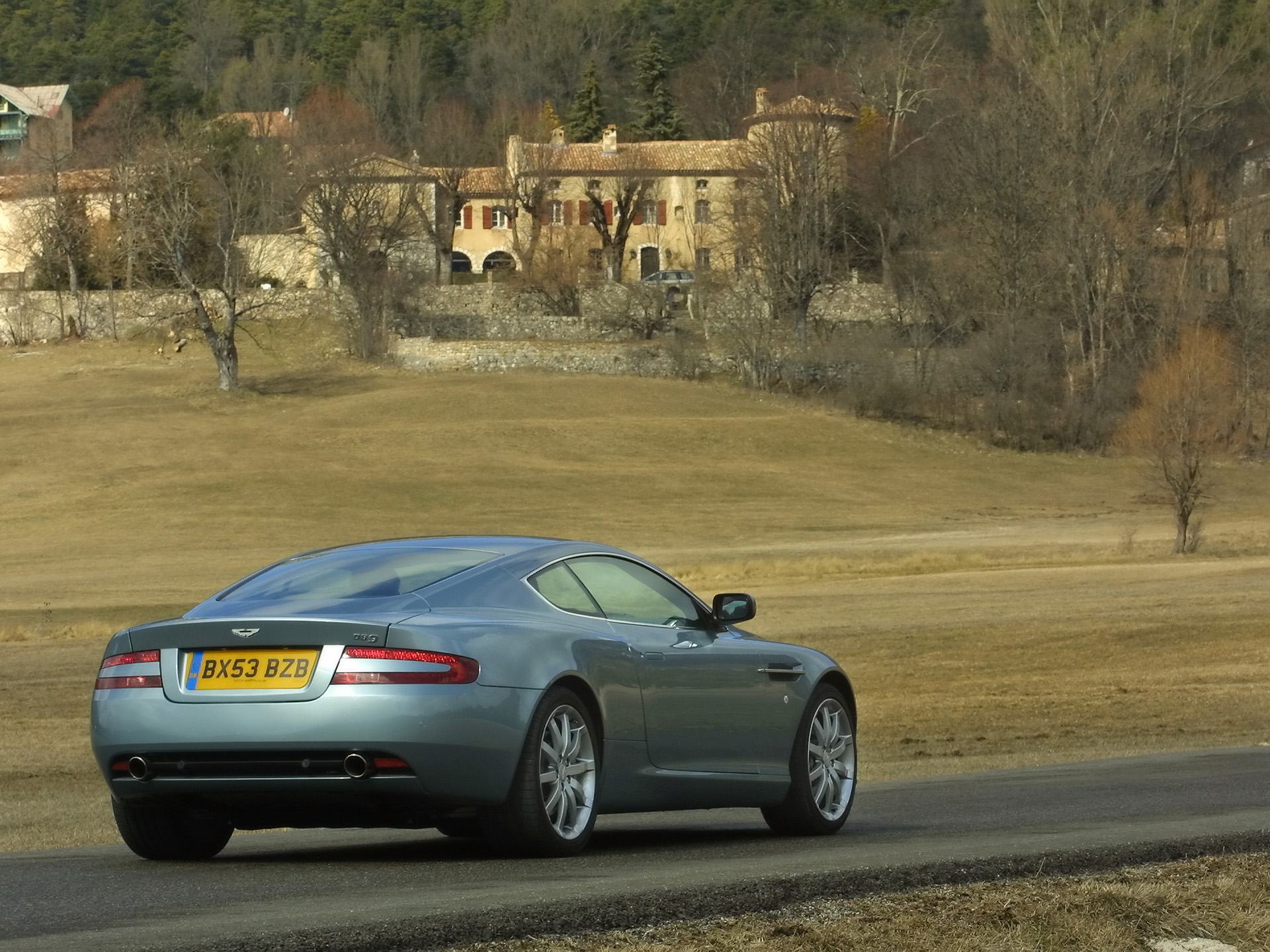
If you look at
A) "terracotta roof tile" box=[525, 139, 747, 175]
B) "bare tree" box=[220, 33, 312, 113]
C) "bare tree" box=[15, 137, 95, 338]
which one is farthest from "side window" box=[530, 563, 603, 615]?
"bare tree" box=[220, 33, 312, 113]

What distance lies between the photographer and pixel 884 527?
5588 cm

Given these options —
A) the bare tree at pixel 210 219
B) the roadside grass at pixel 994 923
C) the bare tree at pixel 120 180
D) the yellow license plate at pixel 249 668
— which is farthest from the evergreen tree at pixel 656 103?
the roadside grass at pixel 994 923

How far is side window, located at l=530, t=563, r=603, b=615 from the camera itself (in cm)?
811

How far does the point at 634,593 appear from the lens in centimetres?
877

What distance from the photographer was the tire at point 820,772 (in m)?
9.12

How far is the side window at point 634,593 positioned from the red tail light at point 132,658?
204 cm

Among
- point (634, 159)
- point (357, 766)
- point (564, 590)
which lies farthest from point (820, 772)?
point (634, 159)

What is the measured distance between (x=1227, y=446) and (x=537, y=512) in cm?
3220

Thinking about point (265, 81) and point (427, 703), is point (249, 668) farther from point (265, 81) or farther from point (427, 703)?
point (265, 81)

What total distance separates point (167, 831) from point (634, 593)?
250 cm

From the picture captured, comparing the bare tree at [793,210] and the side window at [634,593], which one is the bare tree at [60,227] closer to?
the bare tree at [793,210]

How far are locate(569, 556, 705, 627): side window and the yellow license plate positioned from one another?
5.47 feet

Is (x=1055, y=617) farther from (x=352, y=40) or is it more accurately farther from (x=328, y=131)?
(x=352, y=40)

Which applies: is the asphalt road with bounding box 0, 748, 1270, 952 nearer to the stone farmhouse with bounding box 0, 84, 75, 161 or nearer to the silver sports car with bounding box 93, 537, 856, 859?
the silver sports car with bounding box 93, 537, 856, 859
